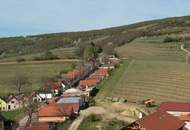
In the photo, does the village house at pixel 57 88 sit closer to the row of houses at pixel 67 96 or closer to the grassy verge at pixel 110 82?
the row of houses at pixel 67 96

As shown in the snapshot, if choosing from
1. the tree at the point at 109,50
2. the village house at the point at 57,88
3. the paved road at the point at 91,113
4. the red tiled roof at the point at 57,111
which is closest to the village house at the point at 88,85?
the village house at the point at 57,88

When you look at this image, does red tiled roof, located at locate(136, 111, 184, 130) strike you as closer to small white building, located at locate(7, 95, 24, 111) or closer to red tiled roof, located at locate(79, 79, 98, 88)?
small white building, located at locate(7, 95, 24, 111)

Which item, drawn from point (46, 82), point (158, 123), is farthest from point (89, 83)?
point (158, 123)

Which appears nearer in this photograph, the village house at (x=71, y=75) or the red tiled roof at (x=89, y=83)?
the red tiled roof at (x=89, y=83)

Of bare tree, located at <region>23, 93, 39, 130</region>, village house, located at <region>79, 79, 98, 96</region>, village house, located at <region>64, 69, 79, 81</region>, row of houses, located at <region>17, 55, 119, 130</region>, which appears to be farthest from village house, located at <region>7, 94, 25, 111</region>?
village house, located at <region>64, 69, 79, 81</region>

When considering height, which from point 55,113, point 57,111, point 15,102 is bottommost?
Answer: point 15,102

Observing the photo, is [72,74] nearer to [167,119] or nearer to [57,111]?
[57,111]
